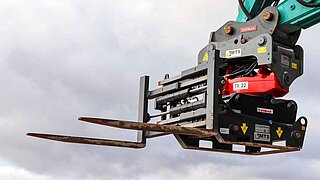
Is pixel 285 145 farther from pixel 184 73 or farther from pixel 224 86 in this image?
pixel 184 73

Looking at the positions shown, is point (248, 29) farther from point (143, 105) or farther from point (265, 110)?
point (143, 105)

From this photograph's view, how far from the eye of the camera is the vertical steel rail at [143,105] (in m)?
7.18

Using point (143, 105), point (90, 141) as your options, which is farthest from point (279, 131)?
point (90, 141)

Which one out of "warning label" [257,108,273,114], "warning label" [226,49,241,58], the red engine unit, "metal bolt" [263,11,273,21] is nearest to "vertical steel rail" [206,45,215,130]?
"warning label" [226,49,241,58]

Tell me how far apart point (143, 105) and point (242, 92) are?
52.0 inches

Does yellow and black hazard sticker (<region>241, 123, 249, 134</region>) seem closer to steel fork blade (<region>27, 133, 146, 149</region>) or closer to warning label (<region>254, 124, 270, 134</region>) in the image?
warning label (<region>254, 124, 270, 134</region>)

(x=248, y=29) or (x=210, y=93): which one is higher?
(x=248, y=29)

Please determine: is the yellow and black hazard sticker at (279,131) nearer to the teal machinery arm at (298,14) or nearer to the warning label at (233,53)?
the warning label at (233,53)

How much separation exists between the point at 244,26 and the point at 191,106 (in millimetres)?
1038

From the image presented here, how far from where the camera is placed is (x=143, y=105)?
720 cm

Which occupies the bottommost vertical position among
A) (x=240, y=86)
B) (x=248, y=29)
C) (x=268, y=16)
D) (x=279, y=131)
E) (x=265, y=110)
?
(x=279, y=131)

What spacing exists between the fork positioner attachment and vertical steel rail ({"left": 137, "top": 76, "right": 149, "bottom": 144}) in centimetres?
37

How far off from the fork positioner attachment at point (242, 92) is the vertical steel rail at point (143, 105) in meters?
0.37

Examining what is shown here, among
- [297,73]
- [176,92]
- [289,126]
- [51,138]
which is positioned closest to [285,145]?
[289,126]
